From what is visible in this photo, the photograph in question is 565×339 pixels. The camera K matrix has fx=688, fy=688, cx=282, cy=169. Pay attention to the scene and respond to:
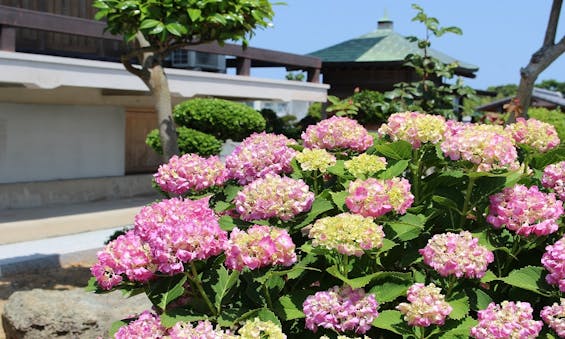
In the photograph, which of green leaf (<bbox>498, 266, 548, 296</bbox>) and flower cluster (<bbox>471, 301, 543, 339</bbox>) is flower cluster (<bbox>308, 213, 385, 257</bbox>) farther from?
green leaf (<bbox>498, 266, 548, 296</bbox>)

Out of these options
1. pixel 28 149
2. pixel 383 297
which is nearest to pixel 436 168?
pixel 383 297

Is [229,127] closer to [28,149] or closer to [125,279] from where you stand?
[28,149]

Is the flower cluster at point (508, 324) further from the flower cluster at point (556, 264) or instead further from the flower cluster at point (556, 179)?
the flower cluster at point (556, 179)

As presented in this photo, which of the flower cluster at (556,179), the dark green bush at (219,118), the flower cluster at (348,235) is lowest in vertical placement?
the dark green bush at (219,118)

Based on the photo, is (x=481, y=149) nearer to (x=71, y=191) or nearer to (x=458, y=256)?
(x=458, y=256)

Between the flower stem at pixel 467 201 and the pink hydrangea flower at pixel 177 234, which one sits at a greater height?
the flower stem at pixel 467 201

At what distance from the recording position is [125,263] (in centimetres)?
269

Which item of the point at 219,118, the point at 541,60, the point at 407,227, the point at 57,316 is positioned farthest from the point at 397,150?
the point at 219,118

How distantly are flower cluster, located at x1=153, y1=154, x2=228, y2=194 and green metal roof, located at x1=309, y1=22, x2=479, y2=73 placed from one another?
16872mm

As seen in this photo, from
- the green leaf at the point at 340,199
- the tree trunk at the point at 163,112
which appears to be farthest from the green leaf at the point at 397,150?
the tree trunk at the point at 163,112

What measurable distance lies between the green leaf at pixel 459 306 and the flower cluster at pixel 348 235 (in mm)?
387

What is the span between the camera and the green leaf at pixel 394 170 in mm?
3139

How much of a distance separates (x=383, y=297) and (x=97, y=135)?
49.1 feet

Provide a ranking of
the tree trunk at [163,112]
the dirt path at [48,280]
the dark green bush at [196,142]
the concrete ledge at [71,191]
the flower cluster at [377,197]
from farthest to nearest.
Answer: the concrete ledge at [71,191]
the dark green bush at [196,142]
the dirt path at [48,280]
the tree trunk at [163,112]
the flower cluster at [377,197]
